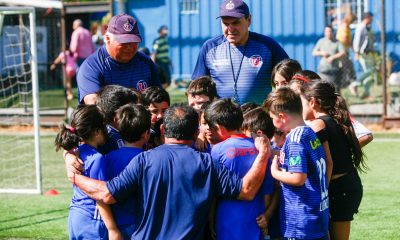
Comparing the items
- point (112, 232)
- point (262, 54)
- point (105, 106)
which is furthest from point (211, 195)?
point (262, 54)

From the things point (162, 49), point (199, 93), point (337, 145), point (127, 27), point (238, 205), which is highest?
point (127, 27)

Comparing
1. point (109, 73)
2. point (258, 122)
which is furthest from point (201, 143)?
point (109, 73)

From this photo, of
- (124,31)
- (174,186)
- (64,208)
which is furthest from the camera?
(64,208)

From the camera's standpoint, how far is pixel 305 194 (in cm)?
546

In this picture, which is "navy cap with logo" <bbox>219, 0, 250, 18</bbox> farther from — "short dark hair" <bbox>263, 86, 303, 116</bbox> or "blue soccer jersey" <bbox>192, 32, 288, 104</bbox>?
"short dark hair" <bbox>263, 86, 303, 116</bbox>

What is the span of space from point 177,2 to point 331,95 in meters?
16.9

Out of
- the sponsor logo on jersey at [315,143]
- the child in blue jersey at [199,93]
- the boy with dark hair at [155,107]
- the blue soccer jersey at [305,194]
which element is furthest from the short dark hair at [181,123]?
the child in blue jersey at [199,93]

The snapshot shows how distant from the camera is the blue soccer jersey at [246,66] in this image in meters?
7.27

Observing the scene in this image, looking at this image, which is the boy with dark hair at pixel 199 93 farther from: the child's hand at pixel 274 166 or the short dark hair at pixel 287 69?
the child's hand at pixel 274 166

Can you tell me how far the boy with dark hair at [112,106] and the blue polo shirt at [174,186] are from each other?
0.52m

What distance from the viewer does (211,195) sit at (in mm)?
5219

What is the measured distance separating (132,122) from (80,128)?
13.6 inches

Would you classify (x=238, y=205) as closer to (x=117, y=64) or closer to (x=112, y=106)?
(x=112, y=106)

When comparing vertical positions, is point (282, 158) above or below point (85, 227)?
above
